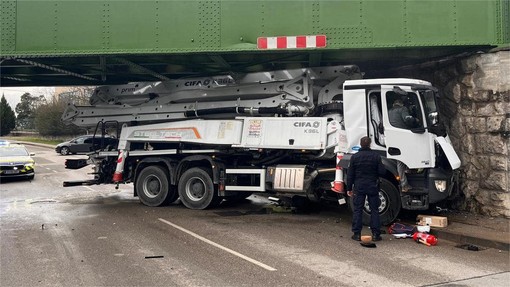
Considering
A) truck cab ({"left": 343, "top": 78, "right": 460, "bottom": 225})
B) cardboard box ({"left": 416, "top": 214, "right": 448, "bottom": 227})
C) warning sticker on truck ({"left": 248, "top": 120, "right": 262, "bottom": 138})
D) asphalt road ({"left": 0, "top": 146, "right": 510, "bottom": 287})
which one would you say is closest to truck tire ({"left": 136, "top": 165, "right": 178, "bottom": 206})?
asphalt road ({"left": 0, "top": 146, "right": 510, "bottom": 287})

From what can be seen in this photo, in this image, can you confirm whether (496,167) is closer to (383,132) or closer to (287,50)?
(383,132)

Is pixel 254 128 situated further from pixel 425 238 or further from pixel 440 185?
pixel 425 238

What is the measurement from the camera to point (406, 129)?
8.02 m

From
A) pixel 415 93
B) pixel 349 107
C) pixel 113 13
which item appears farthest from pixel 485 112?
pixel 113 13

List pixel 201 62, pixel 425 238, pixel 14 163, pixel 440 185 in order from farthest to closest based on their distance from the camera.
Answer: pixel 14 163
pixel 201 62
pixel 440 185
pixel 425 238

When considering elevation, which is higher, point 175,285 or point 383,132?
point 383,132

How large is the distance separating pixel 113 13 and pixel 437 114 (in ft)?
21.8

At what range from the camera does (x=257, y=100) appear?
969cm

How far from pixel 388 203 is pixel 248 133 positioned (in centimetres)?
327

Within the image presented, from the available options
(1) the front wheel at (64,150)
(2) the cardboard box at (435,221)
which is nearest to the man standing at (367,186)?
(2) the cardboard box at (435,221)

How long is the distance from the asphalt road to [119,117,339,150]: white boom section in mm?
1618

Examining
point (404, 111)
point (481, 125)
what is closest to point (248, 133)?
point (404, 111)

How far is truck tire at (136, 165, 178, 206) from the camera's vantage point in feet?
35.2

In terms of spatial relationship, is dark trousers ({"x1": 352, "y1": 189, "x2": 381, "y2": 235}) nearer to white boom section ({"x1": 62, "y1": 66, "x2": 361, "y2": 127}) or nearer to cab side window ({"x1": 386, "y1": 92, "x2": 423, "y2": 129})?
cab side window ({"x1": 386, "y1": 92, "x2": 423, "y2": 129})
